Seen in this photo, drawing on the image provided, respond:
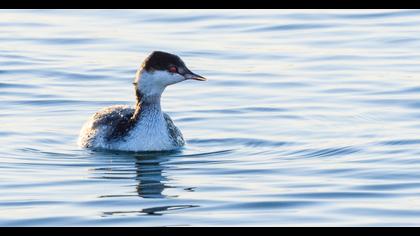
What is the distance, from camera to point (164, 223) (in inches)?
591

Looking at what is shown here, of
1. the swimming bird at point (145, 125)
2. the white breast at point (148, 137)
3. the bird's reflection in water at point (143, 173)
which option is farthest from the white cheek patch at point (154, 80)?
the bird's reflection in water at point (143, 173)

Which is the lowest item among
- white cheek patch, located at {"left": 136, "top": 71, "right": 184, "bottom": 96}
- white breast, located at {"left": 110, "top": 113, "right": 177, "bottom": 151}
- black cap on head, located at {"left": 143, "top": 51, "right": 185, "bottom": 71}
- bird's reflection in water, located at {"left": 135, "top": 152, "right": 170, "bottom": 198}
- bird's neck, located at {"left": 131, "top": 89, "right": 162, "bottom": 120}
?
bird's reflection in water, located at {"left": 135, "top": 152, "right": 170, "bottom": 198}

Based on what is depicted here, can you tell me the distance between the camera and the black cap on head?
63.3 feet

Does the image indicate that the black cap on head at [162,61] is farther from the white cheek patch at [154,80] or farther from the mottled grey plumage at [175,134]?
the mottled grey plumage at [175,134]

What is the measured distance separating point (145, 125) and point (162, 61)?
0.96 metres

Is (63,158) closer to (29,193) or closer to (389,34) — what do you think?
(29,193)

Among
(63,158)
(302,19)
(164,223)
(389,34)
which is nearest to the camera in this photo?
(164,223)

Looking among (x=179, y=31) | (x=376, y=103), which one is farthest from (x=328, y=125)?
(x=179, y=31)

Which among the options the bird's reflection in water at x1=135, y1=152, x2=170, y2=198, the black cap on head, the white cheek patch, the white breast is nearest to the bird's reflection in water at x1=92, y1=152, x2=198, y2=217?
the bird's reflection in water at x1=135, y1=152, x2=170, y2=198

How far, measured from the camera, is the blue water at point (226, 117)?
15.9 metres

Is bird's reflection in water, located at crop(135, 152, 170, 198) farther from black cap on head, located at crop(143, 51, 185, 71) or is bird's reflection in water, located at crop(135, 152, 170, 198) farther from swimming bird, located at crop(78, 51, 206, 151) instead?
black cap on head, located at crop(143, 51, 185, 71)

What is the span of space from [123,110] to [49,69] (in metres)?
5.12

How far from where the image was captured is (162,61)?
19.4 m

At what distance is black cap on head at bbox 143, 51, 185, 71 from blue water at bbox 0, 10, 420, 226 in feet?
3.70
